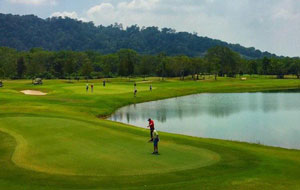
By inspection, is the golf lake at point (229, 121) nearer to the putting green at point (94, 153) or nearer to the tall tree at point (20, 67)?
the putting green at point (94, 153)

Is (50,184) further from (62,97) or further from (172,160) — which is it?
(62,97)

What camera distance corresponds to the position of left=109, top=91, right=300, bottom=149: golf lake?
133ft

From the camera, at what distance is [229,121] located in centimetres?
5134

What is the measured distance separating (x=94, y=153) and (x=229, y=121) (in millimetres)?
29696

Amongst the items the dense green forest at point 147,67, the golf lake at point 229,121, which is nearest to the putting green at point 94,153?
the golf lake at point 229,121

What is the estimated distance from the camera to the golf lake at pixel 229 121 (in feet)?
133

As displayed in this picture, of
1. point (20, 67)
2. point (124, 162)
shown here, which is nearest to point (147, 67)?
point (20, 67)

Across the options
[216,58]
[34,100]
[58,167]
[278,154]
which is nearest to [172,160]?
[58,167]

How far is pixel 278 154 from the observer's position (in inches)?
1139

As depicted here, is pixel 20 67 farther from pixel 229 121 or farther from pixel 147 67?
pixel 229 121

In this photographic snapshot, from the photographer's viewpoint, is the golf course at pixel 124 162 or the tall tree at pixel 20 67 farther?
the tall tree at pixel 20 67

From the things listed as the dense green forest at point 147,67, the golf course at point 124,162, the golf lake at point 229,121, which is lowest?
the golf lake at point 229,121

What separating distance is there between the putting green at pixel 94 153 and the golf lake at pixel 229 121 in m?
12.4

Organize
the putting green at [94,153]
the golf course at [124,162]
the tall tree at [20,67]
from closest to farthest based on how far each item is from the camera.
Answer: the golf course at [124,162]
the putting green at [94,153]
the tall tree at [20,67]
